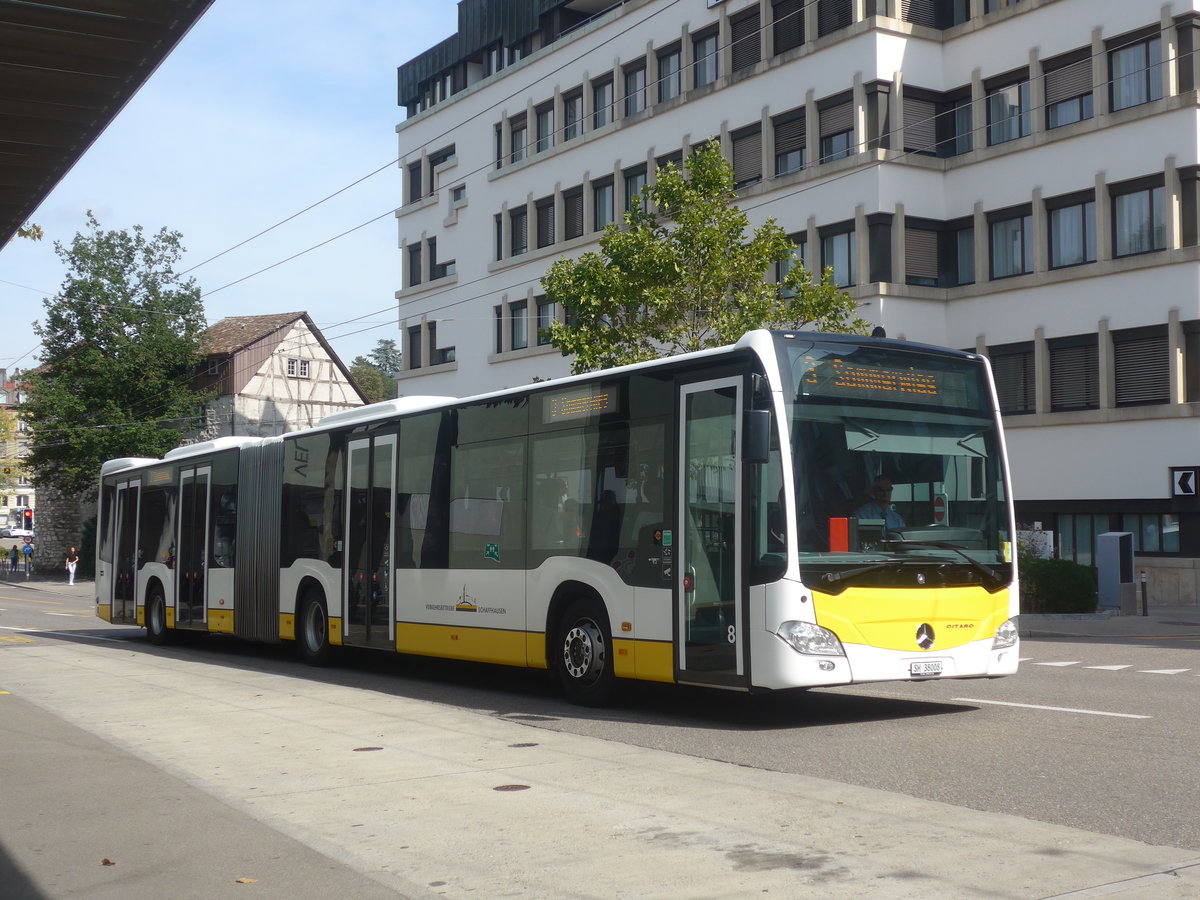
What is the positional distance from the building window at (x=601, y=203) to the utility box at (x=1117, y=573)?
69.3 ft

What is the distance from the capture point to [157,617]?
24.0m

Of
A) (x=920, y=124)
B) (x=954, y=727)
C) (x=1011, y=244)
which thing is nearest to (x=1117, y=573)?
(x=1011, y=244)

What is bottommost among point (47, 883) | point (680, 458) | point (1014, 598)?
point (47, 883)

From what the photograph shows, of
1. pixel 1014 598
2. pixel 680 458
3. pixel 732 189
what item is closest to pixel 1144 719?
pixel 1014 598

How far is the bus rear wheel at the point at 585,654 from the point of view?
495 inches

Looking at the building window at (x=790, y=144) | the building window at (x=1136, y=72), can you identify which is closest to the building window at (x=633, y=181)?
the building window at (x=790, y=144)

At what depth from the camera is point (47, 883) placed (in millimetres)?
6379

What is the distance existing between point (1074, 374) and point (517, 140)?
2334cm

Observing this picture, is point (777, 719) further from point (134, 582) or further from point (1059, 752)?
point (134, 582)

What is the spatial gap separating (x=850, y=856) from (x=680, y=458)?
5618mm

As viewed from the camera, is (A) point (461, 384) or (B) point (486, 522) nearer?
(B) point (486, 522)

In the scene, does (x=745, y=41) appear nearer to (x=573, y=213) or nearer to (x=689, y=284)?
(x=573, y=213)

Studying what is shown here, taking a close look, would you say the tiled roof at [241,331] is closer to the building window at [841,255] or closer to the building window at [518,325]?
the building window at [518,325]

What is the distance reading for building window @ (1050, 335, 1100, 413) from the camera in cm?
3341
